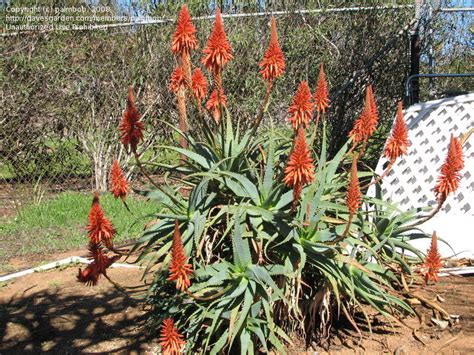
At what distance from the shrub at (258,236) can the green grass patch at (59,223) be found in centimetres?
285

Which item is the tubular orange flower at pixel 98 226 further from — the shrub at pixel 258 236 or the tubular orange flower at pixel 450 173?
the tubular orange flower at pixel 450 173

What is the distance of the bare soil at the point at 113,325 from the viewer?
12.8ft

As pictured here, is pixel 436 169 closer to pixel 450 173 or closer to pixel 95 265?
pixel 450 173

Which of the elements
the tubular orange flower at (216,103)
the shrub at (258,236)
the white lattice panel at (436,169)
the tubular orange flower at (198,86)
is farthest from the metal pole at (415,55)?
the tubular orange flower at (198,86)

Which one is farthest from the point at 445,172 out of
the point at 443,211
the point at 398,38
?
the point at 398,38

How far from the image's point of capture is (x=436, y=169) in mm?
5781

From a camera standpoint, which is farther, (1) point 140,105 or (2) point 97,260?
(1) point 140,105

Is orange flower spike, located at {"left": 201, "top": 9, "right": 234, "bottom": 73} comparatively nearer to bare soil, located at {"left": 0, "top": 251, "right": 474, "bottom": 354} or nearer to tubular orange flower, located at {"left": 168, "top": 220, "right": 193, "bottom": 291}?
tubular orange flower, located at {"left": 168, "top": 220, "right": 193, "bottom": 291}

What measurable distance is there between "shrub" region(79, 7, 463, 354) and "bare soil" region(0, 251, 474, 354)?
6.4 inches

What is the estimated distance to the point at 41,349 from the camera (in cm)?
418

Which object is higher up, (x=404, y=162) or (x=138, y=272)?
(x=404, y=162)

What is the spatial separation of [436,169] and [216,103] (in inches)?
108

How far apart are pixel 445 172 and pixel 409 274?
1.00 metres

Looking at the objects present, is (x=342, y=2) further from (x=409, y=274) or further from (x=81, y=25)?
(x=409, y=274)
